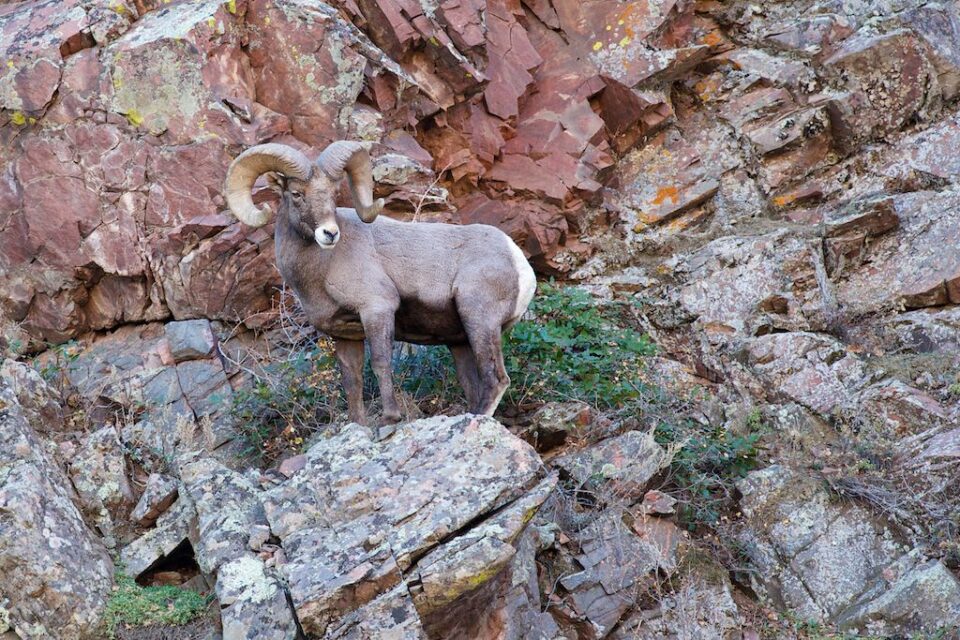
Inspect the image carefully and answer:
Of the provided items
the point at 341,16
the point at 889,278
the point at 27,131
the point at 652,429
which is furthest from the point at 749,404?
the point at 27,131

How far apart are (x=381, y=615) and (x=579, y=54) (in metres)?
7.35

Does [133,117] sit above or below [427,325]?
above

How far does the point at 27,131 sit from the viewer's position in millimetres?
8969

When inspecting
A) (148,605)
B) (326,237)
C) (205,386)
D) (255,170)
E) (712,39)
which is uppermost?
(255,170)

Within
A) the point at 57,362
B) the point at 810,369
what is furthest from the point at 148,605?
the point at 810,369

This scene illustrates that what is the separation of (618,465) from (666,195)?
4212mm

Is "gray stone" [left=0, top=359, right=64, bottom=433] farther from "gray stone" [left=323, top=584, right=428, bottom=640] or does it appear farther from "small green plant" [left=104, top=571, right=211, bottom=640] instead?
"gray stone" [left=323, top=584, right=428, bottom=640]

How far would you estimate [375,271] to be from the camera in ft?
22.3

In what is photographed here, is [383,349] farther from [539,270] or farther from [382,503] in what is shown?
[539,270]

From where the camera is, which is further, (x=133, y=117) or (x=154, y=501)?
(x=133, y=117)

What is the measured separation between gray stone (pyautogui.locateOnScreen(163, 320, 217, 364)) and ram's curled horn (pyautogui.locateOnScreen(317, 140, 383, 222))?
8.44 feet

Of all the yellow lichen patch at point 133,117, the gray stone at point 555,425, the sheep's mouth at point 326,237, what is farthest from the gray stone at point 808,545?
the yellow lichen patch at point 133,117

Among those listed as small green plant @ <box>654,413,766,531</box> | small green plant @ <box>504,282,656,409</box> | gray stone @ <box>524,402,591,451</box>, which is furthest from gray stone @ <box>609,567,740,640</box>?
small green plant @ <box>504,282,656,409</box>

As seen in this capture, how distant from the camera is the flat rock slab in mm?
5293
